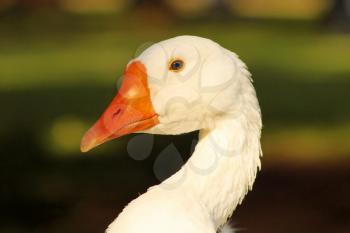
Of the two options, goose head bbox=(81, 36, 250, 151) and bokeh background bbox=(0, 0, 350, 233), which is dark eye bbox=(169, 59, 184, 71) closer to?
goose head bbox=(81, 36, 250, 151)

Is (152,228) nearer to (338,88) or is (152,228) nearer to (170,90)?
(170,90)

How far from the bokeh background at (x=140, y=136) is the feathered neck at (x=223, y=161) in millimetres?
1260

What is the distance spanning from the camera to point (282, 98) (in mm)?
7062

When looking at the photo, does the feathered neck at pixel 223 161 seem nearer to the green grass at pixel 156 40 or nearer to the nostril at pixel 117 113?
the nostril at pixel 117 113

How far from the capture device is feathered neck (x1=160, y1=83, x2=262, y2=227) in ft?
5.70

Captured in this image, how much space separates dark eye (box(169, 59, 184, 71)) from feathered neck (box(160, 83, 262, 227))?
0.50ft

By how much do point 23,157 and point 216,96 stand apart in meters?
3.28

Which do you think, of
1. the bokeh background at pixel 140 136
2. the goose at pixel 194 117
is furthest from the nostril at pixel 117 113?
the bokeh background at pixel 140 136

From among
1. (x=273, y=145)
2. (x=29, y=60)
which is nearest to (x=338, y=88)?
(x=273, y=145)

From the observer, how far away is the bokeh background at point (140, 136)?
13.6ft

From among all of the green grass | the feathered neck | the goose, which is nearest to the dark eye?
the goose

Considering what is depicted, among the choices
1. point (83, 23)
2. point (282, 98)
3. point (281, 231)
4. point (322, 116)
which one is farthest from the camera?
point (83, 23)

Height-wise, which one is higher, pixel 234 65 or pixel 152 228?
pixel 234 65

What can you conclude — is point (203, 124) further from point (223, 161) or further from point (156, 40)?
point (156, 40)
